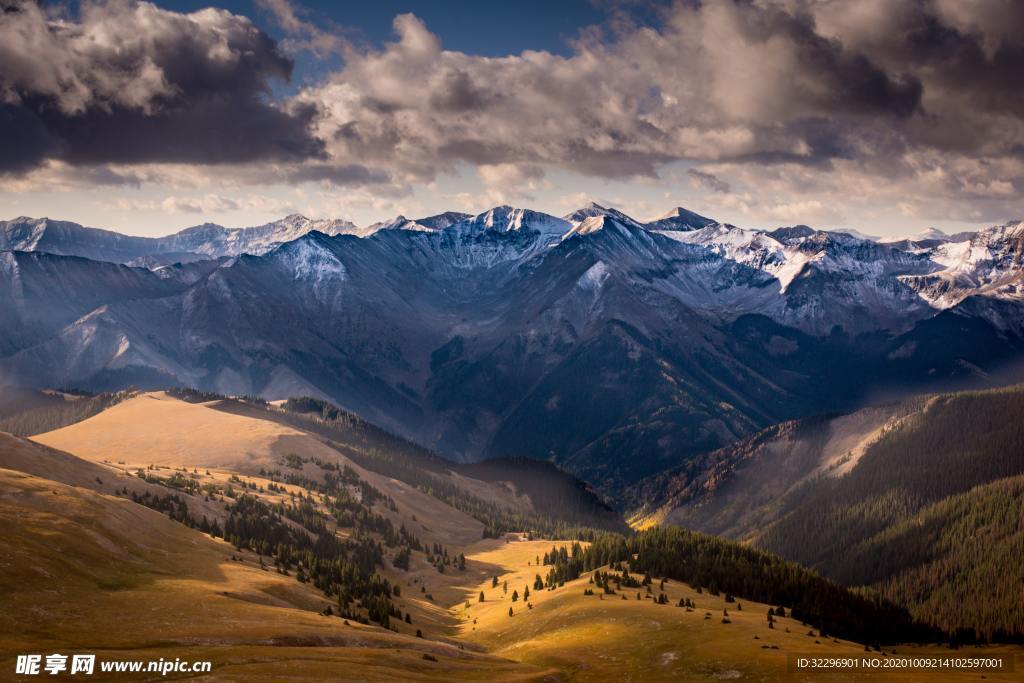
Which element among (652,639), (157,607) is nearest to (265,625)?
(157,607)

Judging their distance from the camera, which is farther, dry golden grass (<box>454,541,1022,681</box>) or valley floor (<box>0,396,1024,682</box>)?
dry golden grass (<box>454,541,1022,681</box>)

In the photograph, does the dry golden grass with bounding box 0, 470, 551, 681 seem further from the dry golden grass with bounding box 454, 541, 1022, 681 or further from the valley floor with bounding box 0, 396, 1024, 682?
the dry golden grass with bounding box 454, 541, 1022, 681

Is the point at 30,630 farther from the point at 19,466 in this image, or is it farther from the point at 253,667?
Answer: the point at 19,466

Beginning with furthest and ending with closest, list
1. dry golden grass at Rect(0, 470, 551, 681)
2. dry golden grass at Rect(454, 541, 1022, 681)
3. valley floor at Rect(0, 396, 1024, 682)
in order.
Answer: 1. dry golden grass at Rect(454, 541, 1022, 681)
2. valley floor at Rect(0, 396, 1024, 682)
3. dry golden grass at Rect(0, 470, 551, 681)

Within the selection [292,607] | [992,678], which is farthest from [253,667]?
[992,678]

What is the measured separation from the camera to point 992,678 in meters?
116

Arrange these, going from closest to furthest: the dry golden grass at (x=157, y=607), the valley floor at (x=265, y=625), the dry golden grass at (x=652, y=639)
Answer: the dry golden grass at (x=157, y=607), the valley floor at (x=265, y=625), the dry golden grass at (x=652, y=639)

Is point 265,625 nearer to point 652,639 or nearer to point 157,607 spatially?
point 157,607

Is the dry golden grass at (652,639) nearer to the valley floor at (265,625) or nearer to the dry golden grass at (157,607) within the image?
the valley floor at (265,625)

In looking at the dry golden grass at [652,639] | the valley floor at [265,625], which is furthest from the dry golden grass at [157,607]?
the dry golden grass at [652,639]

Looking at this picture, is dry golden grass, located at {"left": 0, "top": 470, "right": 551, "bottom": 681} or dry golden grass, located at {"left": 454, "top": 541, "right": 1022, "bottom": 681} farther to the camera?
dry golden grass, located at {"left": 454, "top": 541, "right": 1022, "bottom": 681}

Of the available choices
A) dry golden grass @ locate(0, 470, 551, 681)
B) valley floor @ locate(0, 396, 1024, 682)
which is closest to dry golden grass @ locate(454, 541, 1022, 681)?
valley floor @ locate(0, 396, 1024, 682)

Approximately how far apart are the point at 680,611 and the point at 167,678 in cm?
10029

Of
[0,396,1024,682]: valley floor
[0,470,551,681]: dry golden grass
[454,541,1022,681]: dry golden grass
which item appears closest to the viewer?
[0,470,551,681]: dry golden grass
